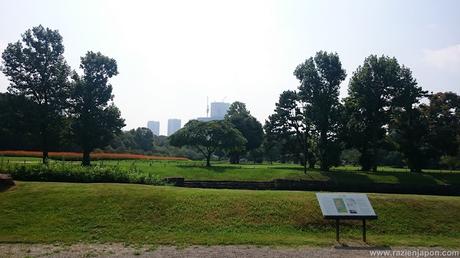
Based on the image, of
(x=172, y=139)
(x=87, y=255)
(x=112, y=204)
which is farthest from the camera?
(x=172, y=139)

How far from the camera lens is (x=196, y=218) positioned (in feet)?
58.5

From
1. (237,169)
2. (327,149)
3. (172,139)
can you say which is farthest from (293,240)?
(172,139)

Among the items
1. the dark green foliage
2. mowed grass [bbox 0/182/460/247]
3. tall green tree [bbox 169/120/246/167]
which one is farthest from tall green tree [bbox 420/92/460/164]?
the dark green foliage

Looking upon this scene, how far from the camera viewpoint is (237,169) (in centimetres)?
4231

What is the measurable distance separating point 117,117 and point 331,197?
3124 centimetres

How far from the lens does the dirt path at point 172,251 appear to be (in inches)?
529

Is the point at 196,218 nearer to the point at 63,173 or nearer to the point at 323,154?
the point at 63,173

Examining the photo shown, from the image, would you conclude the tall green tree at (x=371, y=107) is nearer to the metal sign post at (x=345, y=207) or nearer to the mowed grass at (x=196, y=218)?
the mowed grass at (x=196, y=218)

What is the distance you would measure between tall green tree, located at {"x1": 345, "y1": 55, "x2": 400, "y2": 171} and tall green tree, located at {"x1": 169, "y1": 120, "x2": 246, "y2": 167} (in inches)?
511

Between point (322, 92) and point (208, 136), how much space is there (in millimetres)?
13397

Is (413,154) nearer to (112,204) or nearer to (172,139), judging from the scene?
(172,139)

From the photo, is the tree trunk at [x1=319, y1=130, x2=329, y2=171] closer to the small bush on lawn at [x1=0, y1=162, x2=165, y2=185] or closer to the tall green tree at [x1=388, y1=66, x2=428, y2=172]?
the tall green tree at [x1=388, y1=66, x2=428, y2=172]

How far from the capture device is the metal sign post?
1614cm

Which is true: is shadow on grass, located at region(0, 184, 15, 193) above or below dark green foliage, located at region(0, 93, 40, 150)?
below
